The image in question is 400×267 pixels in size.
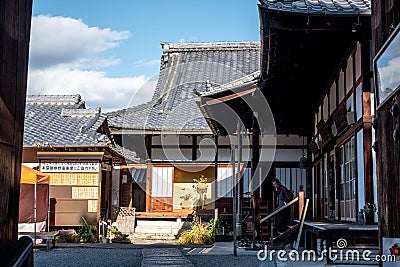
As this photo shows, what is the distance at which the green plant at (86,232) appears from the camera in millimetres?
15359

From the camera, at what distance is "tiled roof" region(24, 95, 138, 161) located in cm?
1617

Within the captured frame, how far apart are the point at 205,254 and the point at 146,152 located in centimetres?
859

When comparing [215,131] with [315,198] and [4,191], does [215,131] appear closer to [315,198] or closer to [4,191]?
[315,198]

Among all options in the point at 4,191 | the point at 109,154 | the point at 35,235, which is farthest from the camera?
the point at 109,154

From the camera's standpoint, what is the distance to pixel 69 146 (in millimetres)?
15664

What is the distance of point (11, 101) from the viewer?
2.81 metres

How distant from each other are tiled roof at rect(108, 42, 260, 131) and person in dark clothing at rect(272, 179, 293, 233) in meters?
6.71

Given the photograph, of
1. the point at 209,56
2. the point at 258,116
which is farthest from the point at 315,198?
the point at 209,56

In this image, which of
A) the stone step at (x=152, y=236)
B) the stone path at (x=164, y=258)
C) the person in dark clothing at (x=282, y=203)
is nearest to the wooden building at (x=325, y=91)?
the person in dark clothing at (x=282, y=203)

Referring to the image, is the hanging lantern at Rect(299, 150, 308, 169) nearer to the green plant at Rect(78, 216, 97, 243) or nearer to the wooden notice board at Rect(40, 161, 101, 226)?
the wooden notice board at Rect(40, 161, 101, 226)

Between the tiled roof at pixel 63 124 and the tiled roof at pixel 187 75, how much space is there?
1.18m

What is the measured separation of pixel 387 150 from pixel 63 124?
15.2 meters

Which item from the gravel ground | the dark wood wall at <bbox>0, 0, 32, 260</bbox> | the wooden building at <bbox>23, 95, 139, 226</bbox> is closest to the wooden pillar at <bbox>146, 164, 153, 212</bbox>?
the wooden building at <bbox>23, 95, 139, 226</bbox>

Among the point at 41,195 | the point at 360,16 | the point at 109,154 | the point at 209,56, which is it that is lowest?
the point at 41,195
